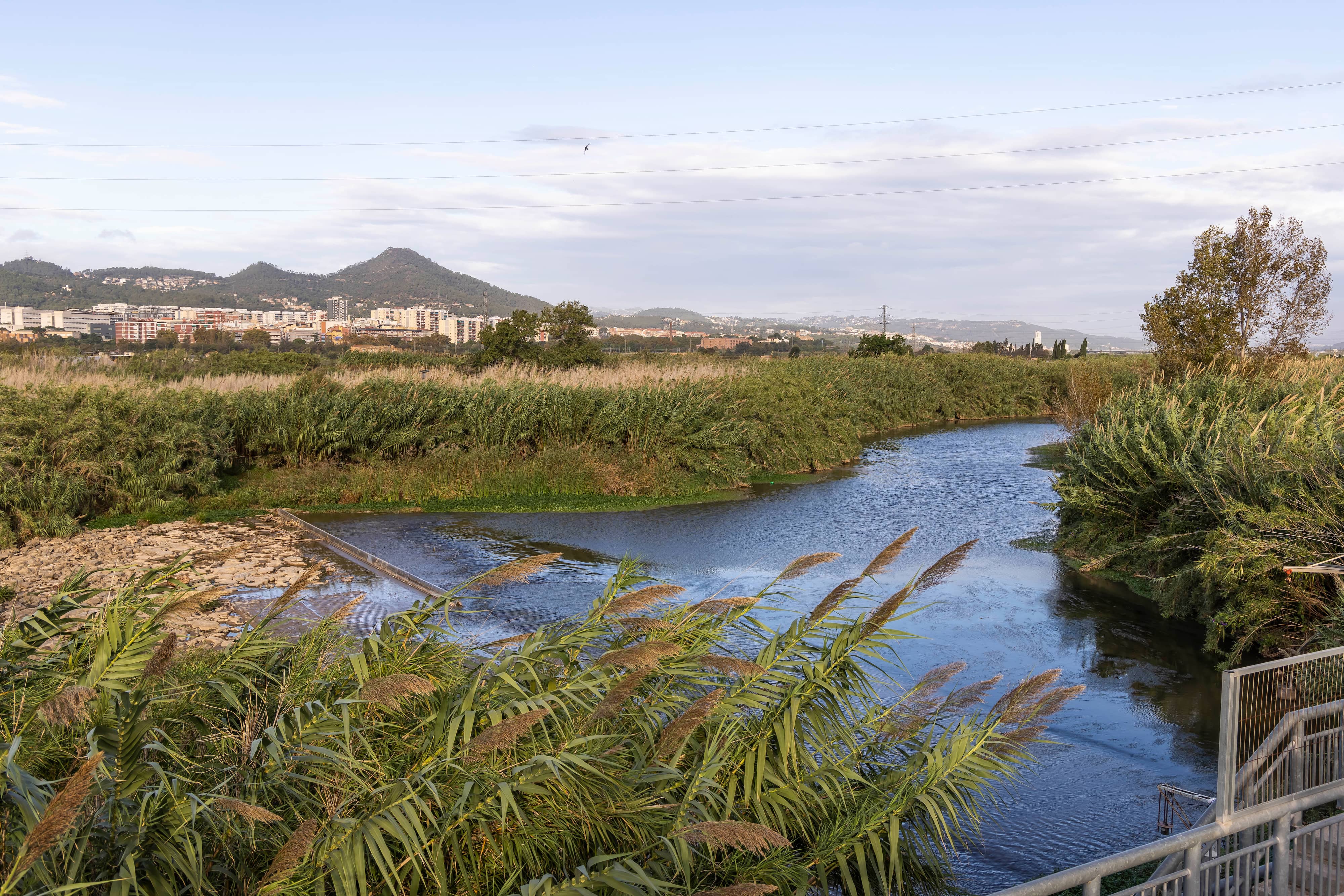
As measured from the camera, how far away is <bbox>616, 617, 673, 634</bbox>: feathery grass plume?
174 inches

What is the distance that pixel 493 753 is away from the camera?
3.50 m

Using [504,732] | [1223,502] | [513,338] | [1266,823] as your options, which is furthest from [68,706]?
[513,338]

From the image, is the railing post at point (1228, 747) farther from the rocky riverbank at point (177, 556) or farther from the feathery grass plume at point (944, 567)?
the rocky riverbank at point (177, 556)

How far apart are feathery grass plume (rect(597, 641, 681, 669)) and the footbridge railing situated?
4.21ft

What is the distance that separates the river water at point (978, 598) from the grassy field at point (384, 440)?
127 cm

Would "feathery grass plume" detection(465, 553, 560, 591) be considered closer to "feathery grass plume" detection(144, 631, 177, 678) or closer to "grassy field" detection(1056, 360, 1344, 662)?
"feathery grass plume" detection(144, 631, 177, 678)

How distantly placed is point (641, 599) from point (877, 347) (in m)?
44.3

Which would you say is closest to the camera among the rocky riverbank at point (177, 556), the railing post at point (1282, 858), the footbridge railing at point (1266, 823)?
the footbridge railing at point (1266, 823)

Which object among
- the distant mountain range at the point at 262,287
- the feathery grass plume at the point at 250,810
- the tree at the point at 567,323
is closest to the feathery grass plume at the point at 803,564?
the feathery grass plume at the point at 250,810

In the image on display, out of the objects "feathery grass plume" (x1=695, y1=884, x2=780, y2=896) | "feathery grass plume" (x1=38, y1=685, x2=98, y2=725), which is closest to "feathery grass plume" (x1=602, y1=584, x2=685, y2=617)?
"feathery grass plume" (x1=695, y1=884, x2=780, y2=896)

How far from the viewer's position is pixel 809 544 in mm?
Result: 13844

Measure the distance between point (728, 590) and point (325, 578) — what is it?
4.50 m

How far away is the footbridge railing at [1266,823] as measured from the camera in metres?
3.12

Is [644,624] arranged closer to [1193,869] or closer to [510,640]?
[510,640]
